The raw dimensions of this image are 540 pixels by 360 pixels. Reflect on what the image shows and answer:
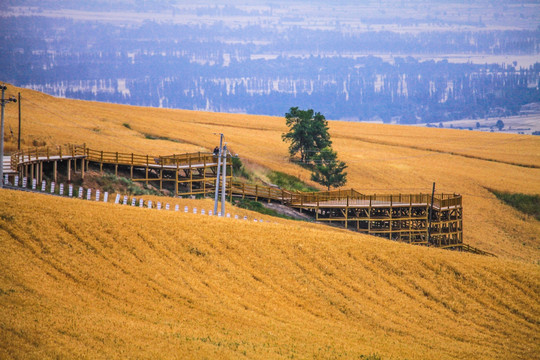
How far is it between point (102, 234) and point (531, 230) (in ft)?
191

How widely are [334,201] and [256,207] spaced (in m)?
7.29

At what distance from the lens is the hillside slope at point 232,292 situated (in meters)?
25.4

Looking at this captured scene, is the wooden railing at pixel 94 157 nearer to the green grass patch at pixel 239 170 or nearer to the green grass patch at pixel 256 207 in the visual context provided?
the green grass patch at pixel 256 207

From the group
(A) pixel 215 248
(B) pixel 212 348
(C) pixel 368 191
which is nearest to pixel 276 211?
(C) pixel 368 191

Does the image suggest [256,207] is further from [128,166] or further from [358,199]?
[128,166]

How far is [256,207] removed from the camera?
64438 millimetres

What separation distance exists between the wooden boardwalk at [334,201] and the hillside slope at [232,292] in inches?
843

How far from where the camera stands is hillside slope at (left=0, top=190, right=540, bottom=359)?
2544cm

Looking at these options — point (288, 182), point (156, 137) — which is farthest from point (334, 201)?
point (156, 137)

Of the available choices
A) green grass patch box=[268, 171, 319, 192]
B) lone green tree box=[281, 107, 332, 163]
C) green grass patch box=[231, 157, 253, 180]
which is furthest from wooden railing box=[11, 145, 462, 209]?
lone green tree box=[281, 107, 332, 163]

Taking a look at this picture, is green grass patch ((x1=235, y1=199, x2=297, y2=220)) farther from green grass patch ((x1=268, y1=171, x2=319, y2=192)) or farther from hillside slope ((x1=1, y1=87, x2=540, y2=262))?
hillside slope ((x1=1, y1=87, x2=540, y2=262))

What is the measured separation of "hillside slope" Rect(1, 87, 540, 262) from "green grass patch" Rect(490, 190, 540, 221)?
1.34m

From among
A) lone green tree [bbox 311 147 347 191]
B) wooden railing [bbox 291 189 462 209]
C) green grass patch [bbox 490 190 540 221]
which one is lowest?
green grass patch [bbox 490 190 540 221]

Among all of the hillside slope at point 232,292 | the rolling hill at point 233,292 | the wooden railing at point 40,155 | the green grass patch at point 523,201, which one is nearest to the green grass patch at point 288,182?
the wooden railing at point 40,155
